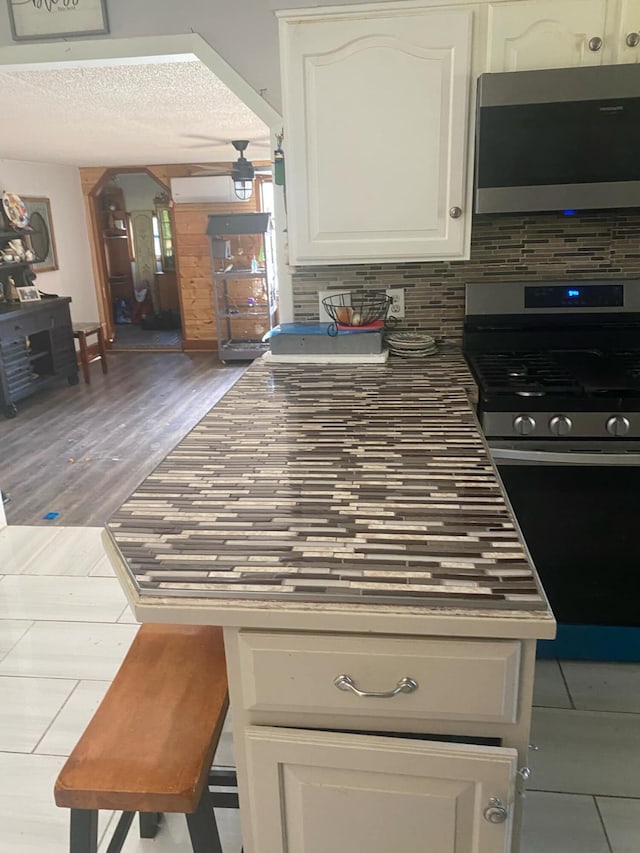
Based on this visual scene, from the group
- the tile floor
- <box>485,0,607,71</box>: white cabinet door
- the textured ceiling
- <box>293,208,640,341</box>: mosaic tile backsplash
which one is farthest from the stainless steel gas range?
the textured ceiling

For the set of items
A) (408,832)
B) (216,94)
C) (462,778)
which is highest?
(216,94)

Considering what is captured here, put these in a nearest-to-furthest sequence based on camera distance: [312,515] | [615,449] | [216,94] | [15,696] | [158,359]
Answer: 1. [312,515]
2. [615,449]
3. [15,696]
4. [216,94]
5. [158,359]

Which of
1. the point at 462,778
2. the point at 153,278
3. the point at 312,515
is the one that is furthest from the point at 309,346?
the point at 153,278

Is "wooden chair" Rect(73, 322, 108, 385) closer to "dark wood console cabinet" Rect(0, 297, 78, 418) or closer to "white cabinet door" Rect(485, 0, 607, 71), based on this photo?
"dark wood console cabinet" Rect(0, 297, 78, 418)

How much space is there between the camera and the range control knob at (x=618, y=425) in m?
1.78

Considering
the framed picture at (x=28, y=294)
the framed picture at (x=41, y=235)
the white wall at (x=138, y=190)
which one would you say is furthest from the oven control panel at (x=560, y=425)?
the white wall at (x=138, y=190)

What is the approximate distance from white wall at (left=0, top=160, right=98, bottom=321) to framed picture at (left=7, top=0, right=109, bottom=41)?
14.4ft

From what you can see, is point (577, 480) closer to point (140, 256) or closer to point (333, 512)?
point (333, 512)

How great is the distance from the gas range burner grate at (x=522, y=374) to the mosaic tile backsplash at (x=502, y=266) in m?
0.27

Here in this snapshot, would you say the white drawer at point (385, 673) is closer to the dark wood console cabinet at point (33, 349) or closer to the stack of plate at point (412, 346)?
the stack of plate at point (412, 346)

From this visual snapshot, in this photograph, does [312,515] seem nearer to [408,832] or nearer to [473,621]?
[473,621]

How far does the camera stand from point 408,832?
3.45 ft

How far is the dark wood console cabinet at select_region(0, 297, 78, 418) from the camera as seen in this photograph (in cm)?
526

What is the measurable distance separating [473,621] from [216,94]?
3.53 m
